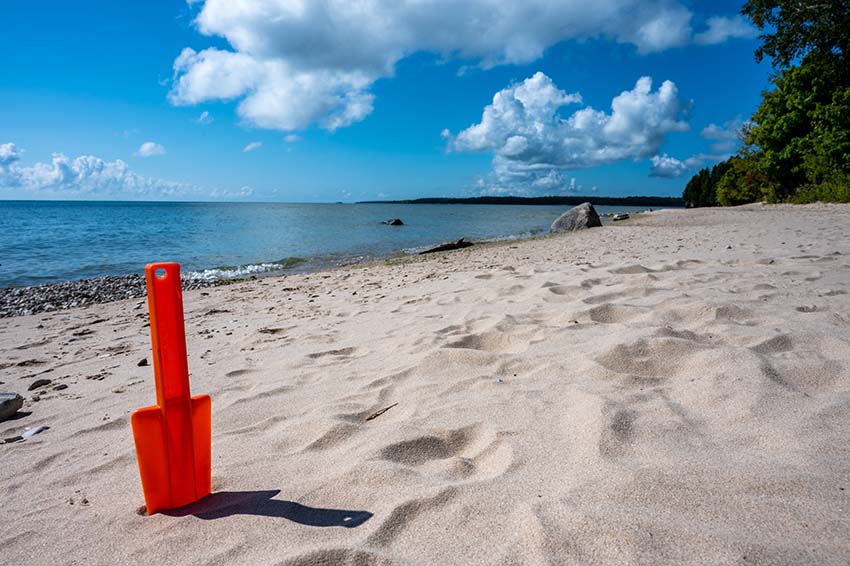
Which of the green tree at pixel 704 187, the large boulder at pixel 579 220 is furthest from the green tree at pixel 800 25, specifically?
the green tree at pixel 704 187

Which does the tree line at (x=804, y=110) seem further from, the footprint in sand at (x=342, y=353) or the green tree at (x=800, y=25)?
the footprint in sand at (x=342, y=353)

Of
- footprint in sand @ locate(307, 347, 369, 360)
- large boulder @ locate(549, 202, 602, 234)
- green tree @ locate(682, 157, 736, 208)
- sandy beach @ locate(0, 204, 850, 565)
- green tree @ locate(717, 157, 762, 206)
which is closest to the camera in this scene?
sandy beach @ locate(0, 204, 850, 565)

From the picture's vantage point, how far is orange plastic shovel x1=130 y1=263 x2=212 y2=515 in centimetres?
157

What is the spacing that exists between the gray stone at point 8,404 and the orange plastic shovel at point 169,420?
7.23 feet

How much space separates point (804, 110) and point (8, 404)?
109ft

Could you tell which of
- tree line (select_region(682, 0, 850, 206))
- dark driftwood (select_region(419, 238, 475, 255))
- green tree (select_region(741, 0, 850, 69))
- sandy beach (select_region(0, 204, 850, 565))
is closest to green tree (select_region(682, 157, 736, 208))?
tree line (select_region(682, 0, 850, 206))

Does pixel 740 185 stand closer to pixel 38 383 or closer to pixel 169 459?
pixel 38 383

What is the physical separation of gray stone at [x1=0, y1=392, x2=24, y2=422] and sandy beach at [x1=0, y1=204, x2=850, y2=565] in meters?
0.08

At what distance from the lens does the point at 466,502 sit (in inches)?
65.6

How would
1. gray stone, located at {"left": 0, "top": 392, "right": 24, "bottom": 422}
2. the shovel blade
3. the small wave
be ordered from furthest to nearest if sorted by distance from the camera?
the small wave
gray stone, located at {"left": 0, "top": 392, "right": 24, "bottom": 422}
the shovel blade

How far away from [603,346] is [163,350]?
8.73ft

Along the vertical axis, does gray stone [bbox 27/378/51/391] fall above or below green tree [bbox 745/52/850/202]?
below

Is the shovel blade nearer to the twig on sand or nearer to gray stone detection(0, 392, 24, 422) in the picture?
the twig on sand

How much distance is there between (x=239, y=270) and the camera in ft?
47.1
